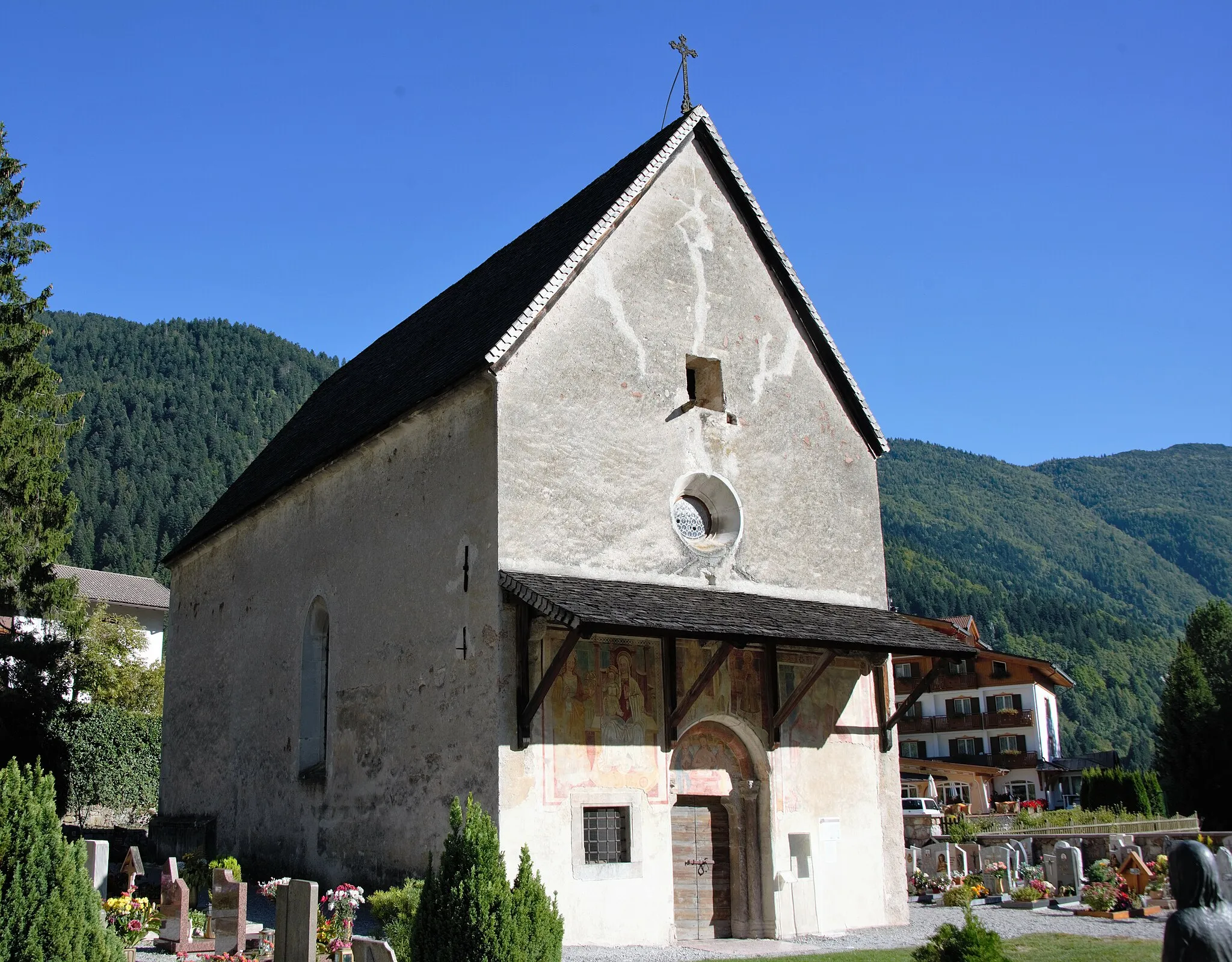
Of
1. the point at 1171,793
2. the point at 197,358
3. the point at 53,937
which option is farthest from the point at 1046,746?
the point at 197,358

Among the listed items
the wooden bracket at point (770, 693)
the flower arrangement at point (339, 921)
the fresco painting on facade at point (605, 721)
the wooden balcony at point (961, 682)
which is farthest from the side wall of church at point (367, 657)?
the wooden balcony at point (961, 682)

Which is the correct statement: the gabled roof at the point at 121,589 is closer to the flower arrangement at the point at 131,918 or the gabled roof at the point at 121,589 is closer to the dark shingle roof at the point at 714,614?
the flower arrangement at the point at 131,918

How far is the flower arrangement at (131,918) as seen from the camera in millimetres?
14992

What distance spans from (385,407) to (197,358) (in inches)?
5869

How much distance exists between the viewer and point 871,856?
1991cm

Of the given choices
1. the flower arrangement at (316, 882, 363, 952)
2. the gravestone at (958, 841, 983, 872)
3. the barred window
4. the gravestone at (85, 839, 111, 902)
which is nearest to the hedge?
the gravestone at (958, 841, 983, 872)

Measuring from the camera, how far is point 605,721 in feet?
56.7

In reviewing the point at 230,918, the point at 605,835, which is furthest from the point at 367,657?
the point at 605,835

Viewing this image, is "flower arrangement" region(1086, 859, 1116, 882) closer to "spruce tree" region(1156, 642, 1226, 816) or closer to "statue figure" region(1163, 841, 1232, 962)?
"statue figure" region(1163, 841, 1232, 962)

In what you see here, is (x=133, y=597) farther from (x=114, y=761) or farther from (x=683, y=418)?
(x=683, y=418)

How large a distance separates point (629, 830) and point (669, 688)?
2.11 metres

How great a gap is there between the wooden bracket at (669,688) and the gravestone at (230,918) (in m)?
6.23

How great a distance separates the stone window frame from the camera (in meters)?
16.6

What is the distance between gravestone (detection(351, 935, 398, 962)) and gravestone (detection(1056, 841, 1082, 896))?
15632mm
